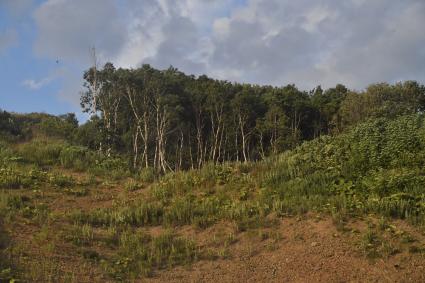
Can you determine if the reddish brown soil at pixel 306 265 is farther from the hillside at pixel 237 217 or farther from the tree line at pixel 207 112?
the tree line at pixel 207 112

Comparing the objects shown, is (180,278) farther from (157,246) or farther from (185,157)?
(185,157)

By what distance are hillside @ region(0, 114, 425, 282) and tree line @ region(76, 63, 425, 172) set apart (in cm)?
2101

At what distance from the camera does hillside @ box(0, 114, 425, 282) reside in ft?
29.2

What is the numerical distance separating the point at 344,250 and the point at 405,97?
28.3 metres

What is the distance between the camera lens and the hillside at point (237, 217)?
350 inches

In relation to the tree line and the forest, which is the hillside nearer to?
the forest

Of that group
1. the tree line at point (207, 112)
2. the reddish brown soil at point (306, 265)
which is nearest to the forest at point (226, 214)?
the reddish brown soil at point (306, 265)

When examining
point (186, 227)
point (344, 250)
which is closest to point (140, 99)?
point (186, 227)

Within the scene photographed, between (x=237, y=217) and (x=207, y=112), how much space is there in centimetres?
3080

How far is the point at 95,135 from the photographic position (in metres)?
32.4

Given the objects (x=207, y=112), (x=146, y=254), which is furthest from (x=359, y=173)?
(x=207, y=112)

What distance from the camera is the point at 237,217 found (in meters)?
11.1

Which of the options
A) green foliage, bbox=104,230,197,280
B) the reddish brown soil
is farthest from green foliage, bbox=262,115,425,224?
green foliage, bbox=104,230,197,280

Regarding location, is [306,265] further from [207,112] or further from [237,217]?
[207,112]
